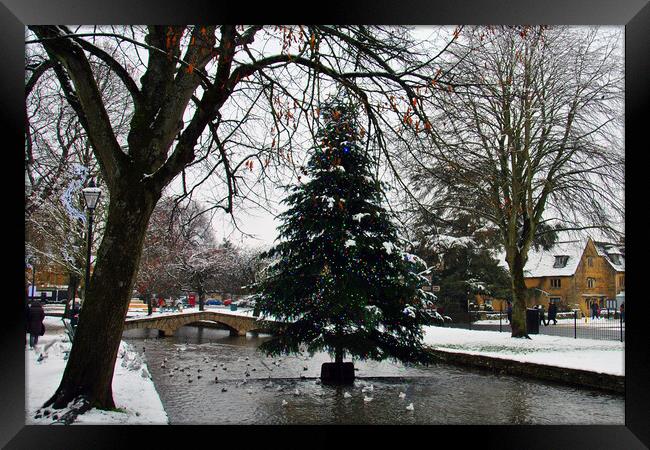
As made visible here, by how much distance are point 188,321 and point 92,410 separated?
11.3 metres

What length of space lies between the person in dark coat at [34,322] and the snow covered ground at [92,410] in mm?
156

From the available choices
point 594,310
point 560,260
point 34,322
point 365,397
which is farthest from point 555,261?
point 34,322

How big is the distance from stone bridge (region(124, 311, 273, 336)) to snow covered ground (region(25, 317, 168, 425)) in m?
5.31

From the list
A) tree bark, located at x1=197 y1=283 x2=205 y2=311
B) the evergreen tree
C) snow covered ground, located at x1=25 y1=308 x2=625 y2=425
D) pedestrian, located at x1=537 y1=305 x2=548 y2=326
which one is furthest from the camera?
pedestrian, located at x1=537 y1=305 x2=548 y2=326

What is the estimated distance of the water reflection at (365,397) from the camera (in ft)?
25.2

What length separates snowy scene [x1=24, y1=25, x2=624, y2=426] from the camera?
17.6 ft

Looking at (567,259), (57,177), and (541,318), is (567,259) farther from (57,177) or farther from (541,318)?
(57,177)

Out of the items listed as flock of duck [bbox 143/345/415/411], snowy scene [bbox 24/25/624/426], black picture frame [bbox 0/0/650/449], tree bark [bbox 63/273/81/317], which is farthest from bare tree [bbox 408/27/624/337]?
tree bark [bbox 63/273/81/317]

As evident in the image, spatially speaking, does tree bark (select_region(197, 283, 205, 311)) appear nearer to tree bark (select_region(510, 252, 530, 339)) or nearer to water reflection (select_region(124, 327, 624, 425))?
water reflection (select_region(124, 327, 624, 425))

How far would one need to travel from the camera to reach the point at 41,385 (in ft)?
19.0

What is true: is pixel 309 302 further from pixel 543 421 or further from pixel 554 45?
pixel 554 45

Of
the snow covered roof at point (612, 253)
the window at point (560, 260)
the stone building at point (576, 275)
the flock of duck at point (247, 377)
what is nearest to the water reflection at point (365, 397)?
the flock of duck at point (247, 377)

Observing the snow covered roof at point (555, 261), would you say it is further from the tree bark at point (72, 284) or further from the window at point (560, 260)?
the tree bark at point (72, 284)
